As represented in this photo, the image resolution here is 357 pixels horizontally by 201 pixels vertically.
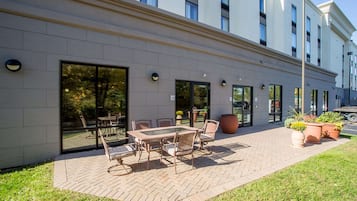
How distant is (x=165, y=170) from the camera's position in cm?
515

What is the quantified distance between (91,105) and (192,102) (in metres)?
4.73

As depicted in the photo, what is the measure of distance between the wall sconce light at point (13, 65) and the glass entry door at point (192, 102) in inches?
225

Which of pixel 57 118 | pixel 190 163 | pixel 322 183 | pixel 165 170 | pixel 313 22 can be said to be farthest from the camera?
pixel 313 22

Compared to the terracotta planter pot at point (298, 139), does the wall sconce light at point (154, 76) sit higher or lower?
higher

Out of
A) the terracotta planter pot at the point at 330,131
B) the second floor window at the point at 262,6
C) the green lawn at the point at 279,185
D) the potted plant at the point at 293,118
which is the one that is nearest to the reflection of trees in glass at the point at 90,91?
the green lawn at the point at 279,185

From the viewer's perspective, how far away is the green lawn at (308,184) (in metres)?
3.83

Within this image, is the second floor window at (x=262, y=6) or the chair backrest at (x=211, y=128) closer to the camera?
the chair backrest at (x=211, y=128)

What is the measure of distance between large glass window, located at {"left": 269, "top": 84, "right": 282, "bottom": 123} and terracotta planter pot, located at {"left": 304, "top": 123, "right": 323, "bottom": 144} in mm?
6084

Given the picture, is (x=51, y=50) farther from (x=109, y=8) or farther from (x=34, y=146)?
(x=34, y=146)

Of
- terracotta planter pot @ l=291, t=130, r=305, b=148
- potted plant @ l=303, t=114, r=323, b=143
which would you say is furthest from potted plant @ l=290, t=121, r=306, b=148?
potted plant @ l=303, t=114, r=323, b=143

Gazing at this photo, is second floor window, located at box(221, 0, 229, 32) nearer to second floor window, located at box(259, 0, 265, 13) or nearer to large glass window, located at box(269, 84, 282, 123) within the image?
second floor window, located at box(259, 0, 265, 13)

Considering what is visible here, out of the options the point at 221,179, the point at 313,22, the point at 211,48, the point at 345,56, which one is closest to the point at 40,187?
the point at 221,179

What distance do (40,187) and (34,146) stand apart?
221 cm

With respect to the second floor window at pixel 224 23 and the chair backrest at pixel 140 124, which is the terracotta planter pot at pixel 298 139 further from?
the second floor window at pixel 224 23
